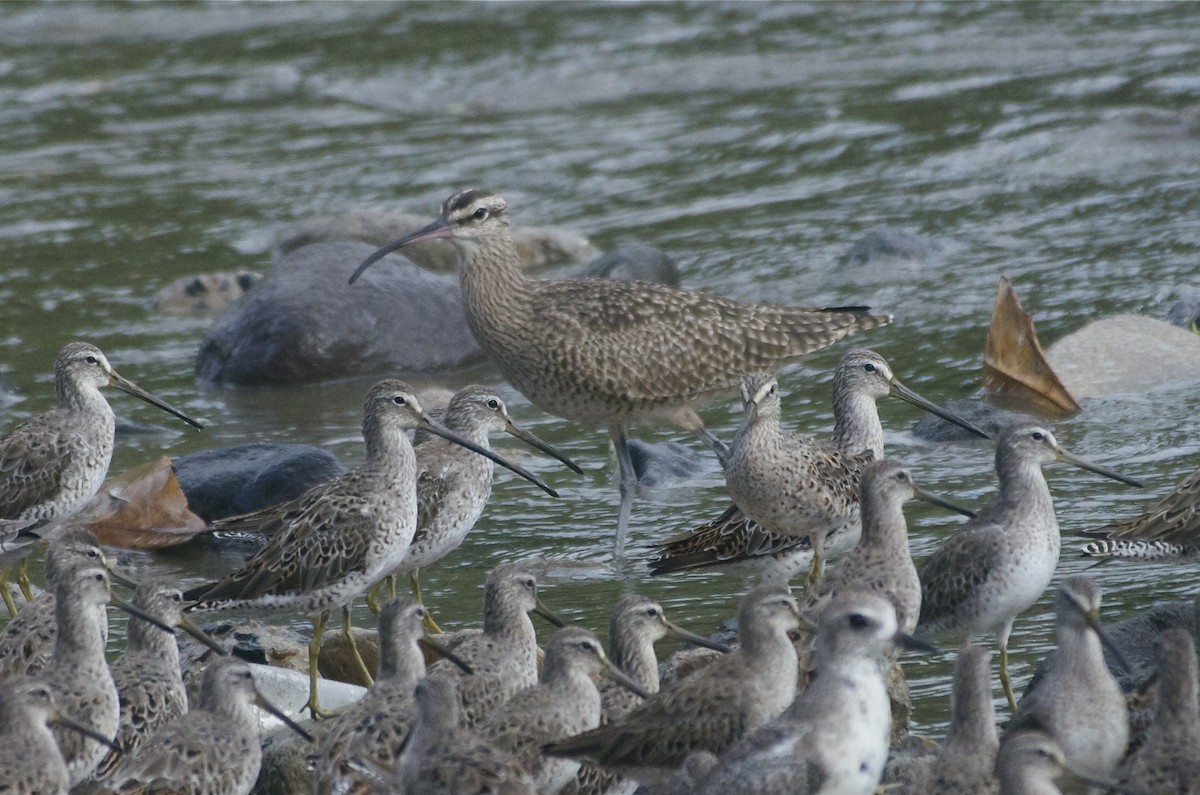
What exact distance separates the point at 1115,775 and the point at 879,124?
13.6m

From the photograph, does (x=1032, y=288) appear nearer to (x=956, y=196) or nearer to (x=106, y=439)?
(x=956, y=196)

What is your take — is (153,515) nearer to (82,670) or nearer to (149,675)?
(149,675)

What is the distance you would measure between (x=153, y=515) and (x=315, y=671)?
2.77m

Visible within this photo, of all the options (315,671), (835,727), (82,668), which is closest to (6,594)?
(315,671)

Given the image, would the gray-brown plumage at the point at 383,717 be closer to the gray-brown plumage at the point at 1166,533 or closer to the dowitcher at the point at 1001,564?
the dowitcher at the point at 1001,564

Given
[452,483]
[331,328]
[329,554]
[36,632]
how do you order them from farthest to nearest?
[331,328]
[452,483]
[329,554]
[36,632]

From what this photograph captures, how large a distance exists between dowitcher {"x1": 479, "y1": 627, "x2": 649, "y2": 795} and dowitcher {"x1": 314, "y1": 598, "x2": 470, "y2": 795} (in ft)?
1.02

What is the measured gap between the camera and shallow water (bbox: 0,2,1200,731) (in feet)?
36.7

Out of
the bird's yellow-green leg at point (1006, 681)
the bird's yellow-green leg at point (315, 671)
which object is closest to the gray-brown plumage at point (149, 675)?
the bird's yellow-green leg at point (315, 671)

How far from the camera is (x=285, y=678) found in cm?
833

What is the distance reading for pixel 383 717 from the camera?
22.8ft

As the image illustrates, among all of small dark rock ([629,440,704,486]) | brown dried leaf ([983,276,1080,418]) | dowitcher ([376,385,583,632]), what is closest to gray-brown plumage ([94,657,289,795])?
dowitcher ([376,385,583,632])

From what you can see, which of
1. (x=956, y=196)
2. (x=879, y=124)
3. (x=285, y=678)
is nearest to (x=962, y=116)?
(x=879, y=124)

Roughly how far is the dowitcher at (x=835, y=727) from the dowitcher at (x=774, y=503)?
2653 millimetres
